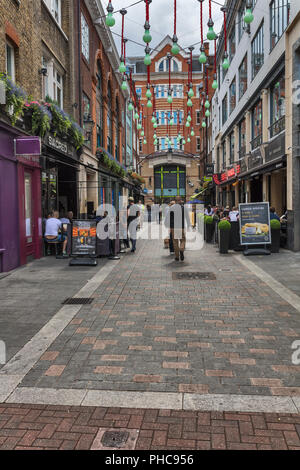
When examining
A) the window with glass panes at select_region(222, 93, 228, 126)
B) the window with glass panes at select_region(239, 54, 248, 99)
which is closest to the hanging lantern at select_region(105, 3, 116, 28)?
the window with glass panes at select_region(239, 54, 248, 99)

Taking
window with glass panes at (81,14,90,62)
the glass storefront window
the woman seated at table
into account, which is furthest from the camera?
window with glass panes at (81,14,90,62)

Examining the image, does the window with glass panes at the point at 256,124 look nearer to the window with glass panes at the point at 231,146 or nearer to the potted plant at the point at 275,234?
the window with glass panes at the point at 231,146

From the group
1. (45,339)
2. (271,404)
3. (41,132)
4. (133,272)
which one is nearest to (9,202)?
(41,132)

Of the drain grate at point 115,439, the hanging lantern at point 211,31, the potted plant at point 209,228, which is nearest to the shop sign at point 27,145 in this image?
the hanging lantern at point 211,31

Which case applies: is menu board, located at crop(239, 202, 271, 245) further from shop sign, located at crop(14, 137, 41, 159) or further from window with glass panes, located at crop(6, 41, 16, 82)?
window with glass panes, located at crop(6, 41, 16, 82)

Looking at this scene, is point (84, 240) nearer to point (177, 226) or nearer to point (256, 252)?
point (177, 226)

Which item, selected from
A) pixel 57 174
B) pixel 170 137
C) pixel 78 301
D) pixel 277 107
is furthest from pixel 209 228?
pixel 170 137

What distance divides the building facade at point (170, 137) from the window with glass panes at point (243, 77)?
1120 inches

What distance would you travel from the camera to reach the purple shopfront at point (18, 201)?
977 cm

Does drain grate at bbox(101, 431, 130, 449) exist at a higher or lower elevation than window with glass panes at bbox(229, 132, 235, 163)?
lower

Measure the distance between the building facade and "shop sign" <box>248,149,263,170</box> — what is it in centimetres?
3253

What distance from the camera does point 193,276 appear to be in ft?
31.0

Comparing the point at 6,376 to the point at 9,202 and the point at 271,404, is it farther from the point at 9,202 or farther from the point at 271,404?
the point at 9,202

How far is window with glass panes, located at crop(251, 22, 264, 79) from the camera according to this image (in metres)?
18.9
